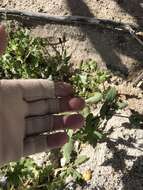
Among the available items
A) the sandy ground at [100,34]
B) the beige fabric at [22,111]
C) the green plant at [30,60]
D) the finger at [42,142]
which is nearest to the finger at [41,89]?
the beige fabric at [22,111]

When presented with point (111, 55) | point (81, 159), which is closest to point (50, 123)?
point (81, 159)

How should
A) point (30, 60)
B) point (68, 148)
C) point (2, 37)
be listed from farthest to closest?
point (30, 60) → point (68, 148) → point (2, 37)

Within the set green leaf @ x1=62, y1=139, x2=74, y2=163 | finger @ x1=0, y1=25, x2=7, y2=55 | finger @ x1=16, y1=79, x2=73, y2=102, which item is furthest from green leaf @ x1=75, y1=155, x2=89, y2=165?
finger @ x1=0, y1=25, x2=7, y2=55

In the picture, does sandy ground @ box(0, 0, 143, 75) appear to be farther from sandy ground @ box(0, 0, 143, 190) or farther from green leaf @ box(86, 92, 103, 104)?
green leaf @ box(86, 92, 103, 104)

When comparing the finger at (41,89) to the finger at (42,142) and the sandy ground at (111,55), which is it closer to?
the finger at (42,142)

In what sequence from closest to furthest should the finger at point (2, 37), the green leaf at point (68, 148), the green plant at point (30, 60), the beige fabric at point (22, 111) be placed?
the finger at point (2, 37)
the beige fabric at point (22, 111)
the green leaf at point (68, 148)
the green plant at point (30, 60)

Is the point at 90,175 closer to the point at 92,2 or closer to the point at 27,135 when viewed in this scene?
the point at 27,135

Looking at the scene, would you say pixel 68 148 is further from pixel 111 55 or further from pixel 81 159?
pixel 111 55
